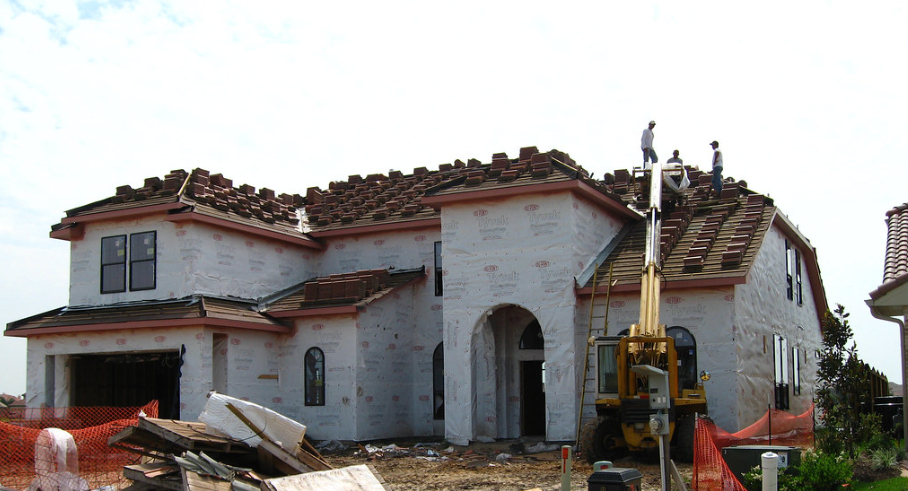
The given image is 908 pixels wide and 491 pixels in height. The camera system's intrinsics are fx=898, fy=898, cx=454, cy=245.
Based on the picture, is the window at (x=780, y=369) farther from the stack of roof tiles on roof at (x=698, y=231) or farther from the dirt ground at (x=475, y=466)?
the dirt ground at (x=475, y=466)

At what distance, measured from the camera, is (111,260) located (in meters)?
→ 24.2

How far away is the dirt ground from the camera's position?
1555 centimetres

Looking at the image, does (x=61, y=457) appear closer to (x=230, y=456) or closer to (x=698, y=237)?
(x=230, y=456)

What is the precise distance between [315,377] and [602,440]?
367 inches

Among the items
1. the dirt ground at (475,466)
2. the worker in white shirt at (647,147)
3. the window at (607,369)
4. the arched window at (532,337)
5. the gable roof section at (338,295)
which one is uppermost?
the worker in white shirt at (647,147)

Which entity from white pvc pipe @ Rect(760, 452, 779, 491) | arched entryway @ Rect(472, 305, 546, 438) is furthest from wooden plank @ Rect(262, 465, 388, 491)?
arched entryway @ Rect(472, 305, 546, 438)

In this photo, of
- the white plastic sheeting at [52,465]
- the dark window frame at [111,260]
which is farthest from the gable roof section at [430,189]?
the white plastic sheeting at [52,465]

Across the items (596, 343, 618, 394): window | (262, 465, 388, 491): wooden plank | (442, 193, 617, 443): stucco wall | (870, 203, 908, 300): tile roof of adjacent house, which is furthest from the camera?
(442, 193, 617, 443): stucco wall

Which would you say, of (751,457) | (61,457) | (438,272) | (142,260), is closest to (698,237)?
(438,272)

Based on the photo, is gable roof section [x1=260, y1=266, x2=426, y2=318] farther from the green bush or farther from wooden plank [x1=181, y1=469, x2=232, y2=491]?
the green bush

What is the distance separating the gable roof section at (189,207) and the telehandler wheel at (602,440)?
38.4 ft

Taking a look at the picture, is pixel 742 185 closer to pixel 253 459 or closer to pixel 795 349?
pixel 795 349

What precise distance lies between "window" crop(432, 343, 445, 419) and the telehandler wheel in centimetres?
809

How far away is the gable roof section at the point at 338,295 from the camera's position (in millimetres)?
23125
